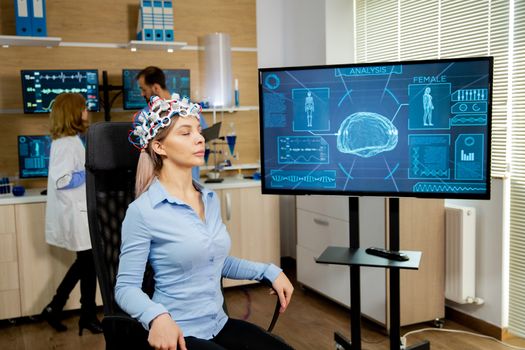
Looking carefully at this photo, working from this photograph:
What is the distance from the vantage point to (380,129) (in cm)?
255

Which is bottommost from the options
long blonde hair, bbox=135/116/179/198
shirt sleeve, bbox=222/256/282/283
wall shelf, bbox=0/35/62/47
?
shirt sleeve, bbox=222/256/282/283

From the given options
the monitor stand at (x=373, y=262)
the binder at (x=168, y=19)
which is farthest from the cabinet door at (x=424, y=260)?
the binder at (x=168, y=19)

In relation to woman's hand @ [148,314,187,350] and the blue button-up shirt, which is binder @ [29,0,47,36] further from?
woman's hand @ [148,314,187,350]

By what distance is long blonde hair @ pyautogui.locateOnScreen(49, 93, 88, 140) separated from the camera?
3521 millimetres

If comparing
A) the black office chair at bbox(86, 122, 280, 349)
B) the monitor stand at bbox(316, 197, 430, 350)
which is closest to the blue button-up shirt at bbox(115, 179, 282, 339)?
the black office chair at bbox(86, 122, 280, 349)

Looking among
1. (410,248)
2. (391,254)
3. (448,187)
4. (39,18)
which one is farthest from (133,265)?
(39,18)

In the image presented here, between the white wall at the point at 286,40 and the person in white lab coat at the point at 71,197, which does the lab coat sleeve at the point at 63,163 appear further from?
the white wall at the point at 286,40

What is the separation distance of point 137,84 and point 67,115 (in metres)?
1.01

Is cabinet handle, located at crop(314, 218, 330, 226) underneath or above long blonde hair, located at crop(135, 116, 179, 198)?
underneath

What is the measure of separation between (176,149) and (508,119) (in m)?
2.17

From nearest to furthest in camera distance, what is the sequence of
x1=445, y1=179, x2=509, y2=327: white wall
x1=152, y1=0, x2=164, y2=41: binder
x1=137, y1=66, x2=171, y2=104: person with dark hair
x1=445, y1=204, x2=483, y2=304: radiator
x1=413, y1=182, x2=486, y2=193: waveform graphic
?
1. x1=413, y1=182, x2=486, y2=193: waveform graphic
2. x1=445, y1=179, x2=509, y2=327: white wall
3. x1=445, y1=204, x2=483, y2=304: radiator
4. x1=137, y1=66, x2=171, y2=104: person with dark hair
5. x1=152, y1=0, x2=164, y2=41: binder

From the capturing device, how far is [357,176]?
8.55 ft

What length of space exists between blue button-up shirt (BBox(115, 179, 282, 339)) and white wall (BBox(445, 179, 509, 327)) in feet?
6.24

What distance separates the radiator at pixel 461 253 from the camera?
3.42 meters
